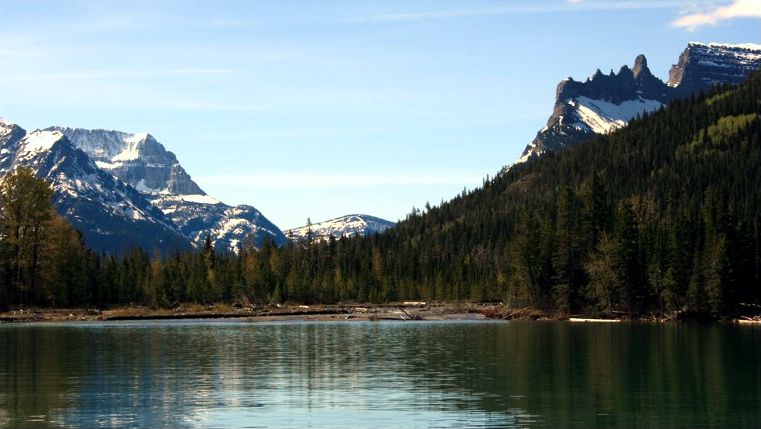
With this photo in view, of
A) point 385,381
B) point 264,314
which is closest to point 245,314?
point 264,314

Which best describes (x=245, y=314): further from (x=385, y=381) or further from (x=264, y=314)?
(x=385, y=381)

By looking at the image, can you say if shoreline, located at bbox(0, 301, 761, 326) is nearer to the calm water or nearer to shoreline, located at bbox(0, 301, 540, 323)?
shoreline, located at bbox(0, 301, 540, 323)

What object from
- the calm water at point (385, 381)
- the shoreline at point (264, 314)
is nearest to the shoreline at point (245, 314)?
the shoreline at point (264, 314)

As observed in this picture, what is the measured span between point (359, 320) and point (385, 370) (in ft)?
306

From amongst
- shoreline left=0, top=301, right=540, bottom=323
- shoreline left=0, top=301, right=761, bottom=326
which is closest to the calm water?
shoreline left=0, top=301, right=761, bottom=326

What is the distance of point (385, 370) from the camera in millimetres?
70812

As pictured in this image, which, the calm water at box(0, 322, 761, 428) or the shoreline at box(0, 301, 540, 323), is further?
the shoreline at box(0, 301, 540, 323)

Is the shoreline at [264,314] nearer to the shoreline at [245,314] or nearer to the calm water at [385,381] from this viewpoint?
the shoreline at [245,314]

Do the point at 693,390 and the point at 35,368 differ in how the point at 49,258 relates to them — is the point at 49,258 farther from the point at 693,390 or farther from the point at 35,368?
the point at 693,390

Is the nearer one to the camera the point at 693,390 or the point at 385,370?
the point at 693,390

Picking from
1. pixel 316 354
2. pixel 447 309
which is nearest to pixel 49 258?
pixel 447 309

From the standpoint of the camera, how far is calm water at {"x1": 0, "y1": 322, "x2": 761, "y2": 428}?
47844 mm

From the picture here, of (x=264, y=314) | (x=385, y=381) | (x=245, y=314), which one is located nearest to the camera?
(x=385, y=381)

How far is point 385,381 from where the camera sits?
63344mm
